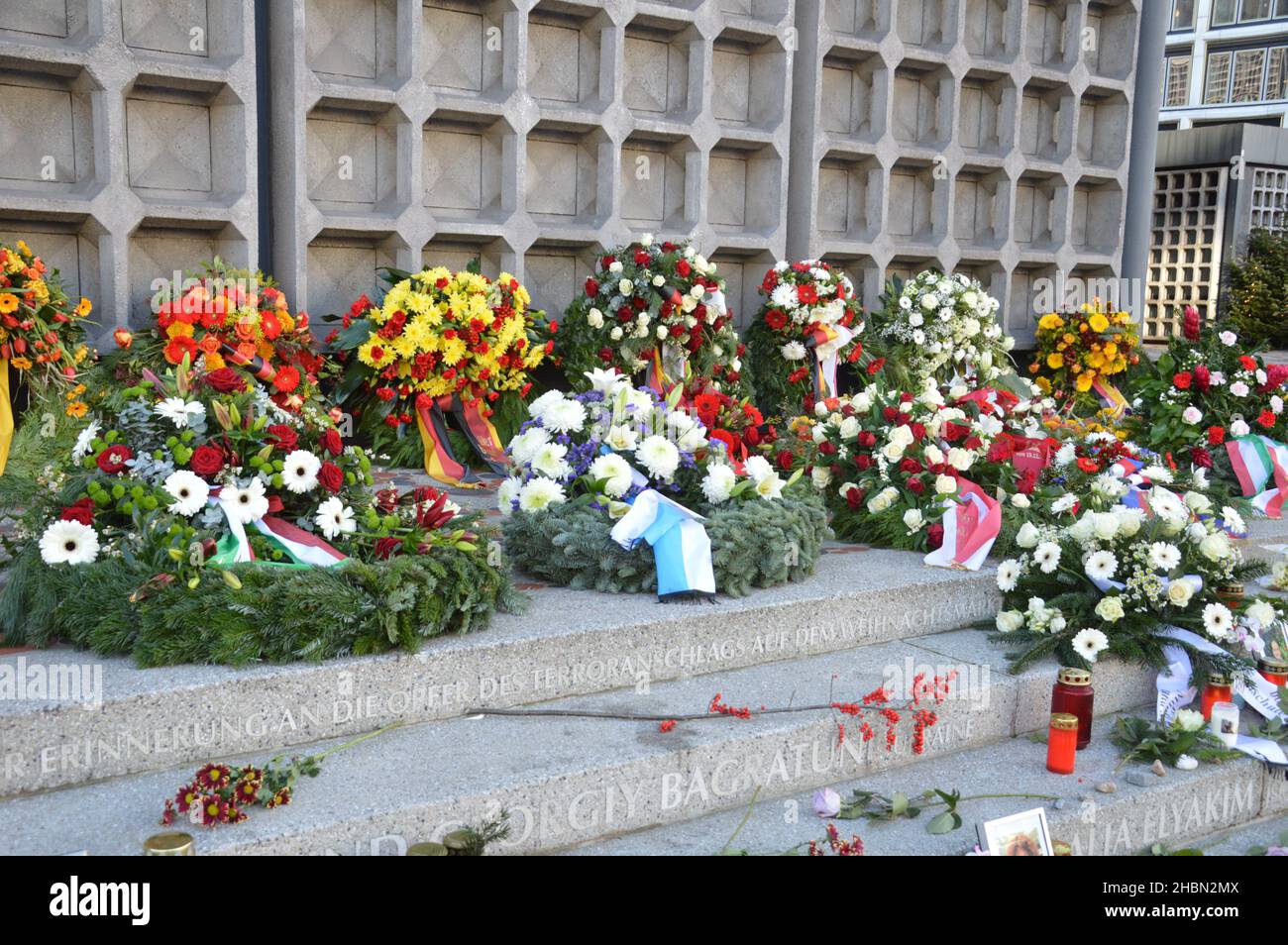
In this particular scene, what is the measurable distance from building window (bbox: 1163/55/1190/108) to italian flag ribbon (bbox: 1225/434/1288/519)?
17.9m

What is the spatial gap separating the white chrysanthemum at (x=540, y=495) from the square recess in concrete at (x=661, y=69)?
2916 millimetres

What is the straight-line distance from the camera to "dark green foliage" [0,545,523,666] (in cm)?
244

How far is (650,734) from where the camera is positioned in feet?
8.26

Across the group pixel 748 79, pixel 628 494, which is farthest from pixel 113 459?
pixel 748 79

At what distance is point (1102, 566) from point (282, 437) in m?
2.15

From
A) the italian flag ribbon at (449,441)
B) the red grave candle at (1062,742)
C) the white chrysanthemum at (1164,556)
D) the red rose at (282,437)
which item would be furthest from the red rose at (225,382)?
the white chrysanthemum at (1164,556)

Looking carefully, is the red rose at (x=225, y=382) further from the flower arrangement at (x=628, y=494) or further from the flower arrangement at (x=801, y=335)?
the flower arrangement at (x=801, y=335)

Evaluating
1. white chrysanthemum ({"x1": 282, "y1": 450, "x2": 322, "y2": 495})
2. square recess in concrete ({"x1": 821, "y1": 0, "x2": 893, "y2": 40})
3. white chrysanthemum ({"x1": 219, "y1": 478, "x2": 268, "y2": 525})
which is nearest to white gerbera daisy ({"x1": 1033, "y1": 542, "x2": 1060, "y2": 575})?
white chrysanthemum ({"x1": 282, "y1": 450, "x2": 322, "y2": 495})

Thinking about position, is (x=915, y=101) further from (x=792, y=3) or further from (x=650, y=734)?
(x=650, y=734)

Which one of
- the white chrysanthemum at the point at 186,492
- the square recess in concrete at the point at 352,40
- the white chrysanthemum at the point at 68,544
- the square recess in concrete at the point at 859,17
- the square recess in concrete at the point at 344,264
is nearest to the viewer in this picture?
the white chrysanthemum at the point at 68,544

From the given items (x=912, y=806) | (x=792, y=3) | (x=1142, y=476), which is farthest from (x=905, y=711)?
(x=792, y=3)

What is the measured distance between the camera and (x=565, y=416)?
349cm

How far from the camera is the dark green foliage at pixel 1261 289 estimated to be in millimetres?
10953

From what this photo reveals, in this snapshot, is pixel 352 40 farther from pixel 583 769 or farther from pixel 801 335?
pixel 583 769
